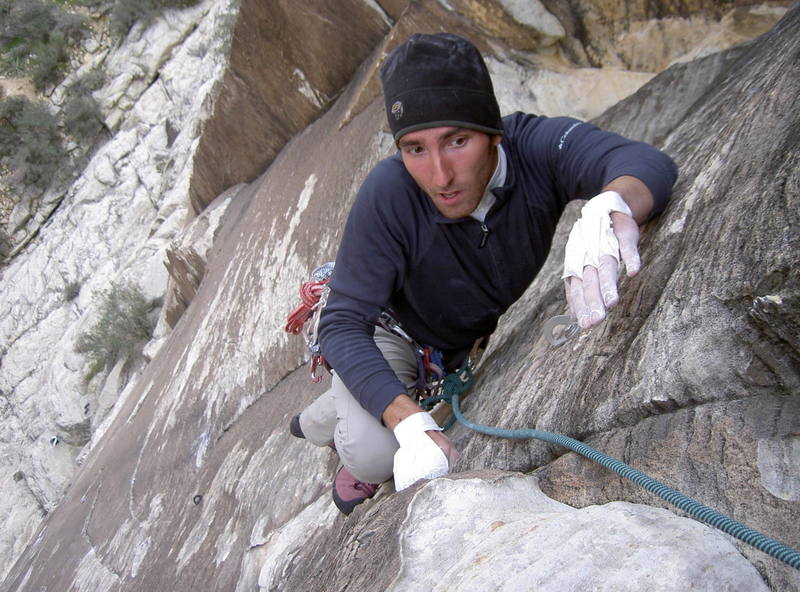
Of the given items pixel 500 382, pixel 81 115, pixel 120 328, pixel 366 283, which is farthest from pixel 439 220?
pixel 81 115

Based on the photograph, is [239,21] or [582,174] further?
[239,21]

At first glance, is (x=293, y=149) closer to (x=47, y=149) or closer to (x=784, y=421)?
(x=784, y=421)

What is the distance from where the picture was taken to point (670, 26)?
4.21m

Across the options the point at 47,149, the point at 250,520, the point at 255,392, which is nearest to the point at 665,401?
the point at 250,520

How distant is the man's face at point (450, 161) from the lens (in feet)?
6.97

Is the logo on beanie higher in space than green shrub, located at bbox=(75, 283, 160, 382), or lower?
higher

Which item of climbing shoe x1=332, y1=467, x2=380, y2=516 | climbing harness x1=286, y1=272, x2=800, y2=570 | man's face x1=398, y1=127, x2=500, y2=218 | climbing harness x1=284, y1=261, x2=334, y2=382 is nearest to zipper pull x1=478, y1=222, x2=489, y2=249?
man's face x1=398, y1=127, x2=500, y2=218

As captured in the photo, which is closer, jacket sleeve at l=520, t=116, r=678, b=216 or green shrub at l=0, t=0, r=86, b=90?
jacket sleeve at l=520, t=116, r=678, b=216

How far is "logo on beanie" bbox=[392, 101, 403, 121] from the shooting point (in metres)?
2.12

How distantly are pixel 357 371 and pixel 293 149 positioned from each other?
4.84 metres

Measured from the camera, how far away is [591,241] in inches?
64.7

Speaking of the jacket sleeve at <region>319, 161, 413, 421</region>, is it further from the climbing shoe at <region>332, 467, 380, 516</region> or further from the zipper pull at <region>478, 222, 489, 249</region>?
the climbing shoe at <region>332, 467, 380, 516</region>

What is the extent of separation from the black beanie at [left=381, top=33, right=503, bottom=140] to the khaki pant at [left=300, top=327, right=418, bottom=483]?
39.5 inches

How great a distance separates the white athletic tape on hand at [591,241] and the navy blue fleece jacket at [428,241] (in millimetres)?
483
